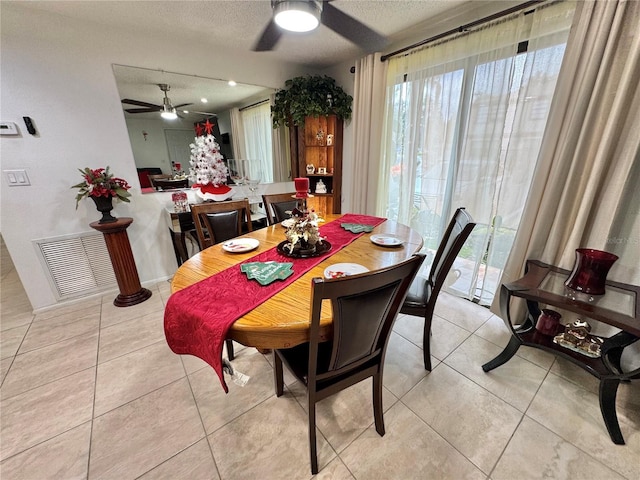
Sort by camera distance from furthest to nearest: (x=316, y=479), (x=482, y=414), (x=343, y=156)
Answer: (x=343, y=156) → (x=482, y=414) → (x=316, y=479)

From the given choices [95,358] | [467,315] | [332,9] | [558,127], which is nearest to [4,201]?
[95,358]

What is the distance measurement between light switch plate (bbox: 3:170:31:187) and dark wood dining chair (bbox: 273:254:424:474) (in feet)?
8.18

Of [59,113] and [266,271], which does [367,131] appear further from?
[59,113]

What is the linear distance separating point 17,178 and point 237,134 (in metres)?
1.90

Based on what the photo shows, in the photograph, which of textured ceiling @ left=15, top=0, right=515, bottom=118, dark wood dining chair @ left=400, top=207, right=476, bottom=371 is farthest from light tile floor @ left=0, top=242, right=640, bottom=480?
textured ceiling @ left=15, top=0, right=515, bottom=118

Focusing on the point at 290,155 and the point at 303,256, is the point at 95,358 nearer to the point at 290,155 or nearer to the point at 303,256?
the point at 303,256

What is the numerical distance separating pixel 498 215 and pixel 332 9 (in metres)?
1.95

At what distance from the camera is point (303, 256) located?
4.42 feet

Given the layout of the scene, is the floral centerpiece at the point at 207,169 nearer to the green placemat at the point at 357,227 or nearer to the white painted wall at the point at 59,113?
the white painted wall at the point at 59,113

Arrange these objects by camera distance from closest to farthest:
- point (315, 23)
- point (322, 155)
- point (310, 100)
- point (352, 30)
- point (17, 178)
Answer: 1. point (315, 23)
2. point (17, 178)
3. point (352, 30)
4. point (310, 100)
5. point (322, 155)

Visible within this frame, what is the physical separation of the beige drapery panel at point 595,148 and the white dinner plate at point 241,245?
1895 millimetres

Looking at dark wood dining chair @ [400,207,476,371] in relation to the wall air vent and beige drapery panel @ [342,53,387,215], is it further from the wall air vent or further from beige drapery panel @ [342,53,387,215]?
the wall air vent

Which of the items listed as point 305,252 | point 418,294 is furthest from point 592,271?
point 305,252

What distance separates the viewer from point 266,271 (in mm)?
1169
